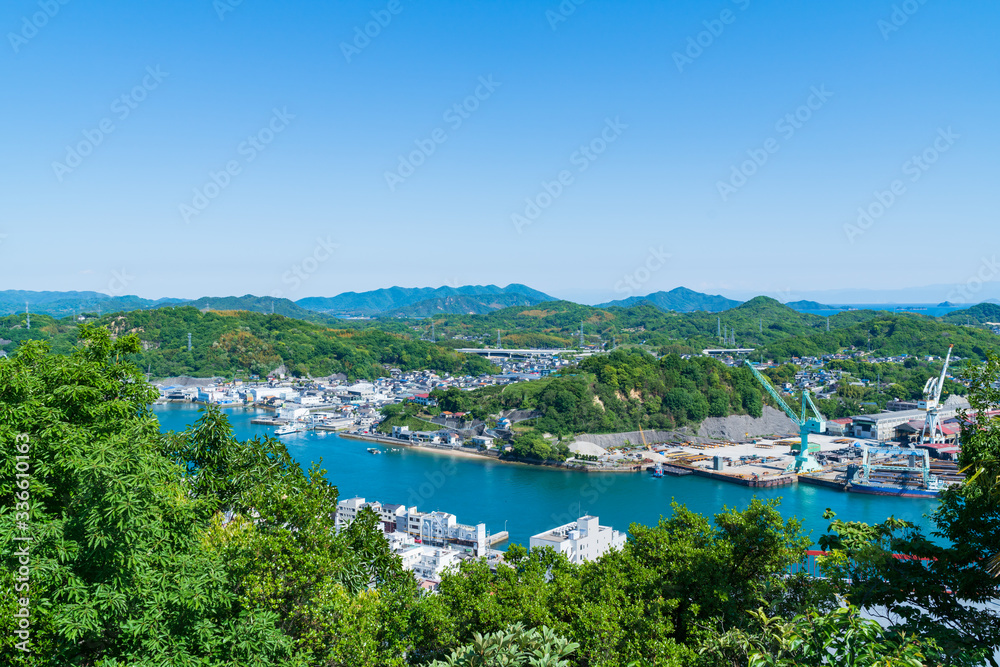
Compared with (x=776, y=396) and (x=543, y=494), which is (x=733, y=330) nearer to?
(x=776, y=396)

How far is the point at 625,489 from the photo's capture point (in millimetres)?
12750

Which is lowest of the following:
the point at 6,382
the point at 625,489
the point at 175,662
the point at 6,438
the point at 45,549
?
the point at 625,489

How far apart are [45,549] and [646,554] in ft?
8.90

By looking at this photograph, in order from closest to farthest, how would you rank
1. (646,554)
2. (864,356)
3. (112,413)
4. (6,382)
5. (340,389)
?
(6,382), (112,413), (646,554), (340,389), (864,356)

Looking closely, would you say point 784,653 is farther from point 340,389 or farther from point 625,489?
point 340,389

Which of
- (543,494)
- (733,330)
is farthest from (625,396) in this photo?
(733,330)

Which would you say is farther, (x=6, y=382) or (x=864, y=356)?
(x=864, y=356)

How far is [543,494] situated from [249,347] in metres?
20.2

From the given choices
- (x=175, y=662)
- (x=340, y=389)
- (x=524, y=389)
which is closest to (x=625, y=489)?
(x=524, y=389)

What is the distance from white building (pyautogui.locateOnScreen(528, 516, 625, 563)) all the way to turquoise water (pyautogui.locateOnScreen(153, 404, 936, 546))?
1143 mm

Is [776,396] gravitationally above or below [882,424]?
above

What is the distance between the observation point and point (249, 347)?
28.7m

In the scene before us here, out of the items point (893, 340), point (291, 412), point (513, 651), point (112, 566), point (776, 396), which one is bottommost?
point (291, 412)

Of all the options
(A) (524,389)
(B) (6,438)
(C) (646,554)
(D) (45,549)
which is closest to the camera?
(D) (45,549)
